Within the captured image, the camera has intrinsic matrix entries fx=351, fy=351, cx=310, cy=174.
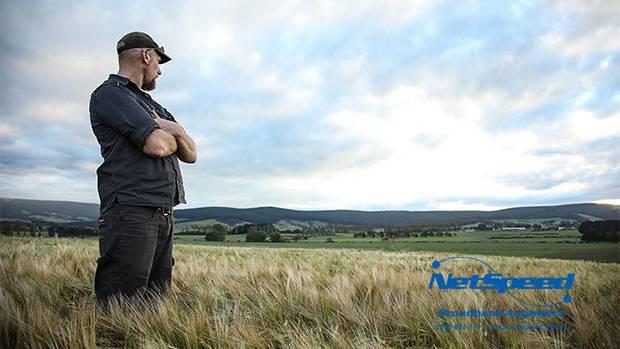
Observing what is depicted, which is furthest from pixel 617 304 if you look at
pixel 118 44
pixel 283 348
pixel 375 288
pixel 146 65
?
pixel 118 44

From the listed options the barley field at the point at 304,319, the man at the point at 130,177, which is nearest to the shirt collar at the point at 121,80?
the man at the point at 130,177

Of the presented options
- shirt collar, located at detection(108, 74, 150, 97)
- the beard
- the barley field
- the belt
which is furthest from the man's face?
the barley field

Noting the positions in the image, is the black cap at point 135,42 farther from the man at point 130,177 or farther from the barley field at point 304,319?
the barley field at point 304,319

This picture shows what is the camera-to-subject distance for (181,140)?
10.5ft

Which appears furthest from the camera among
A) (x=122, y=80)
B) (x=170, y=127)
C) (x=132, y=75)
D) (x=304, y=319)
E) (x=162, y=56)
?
(x=162, y=56)

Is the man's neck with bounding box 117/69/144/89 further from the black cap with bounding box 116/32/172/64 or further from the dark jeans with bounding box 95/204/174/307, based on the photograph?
the dark jeans with bounding box 95/204/174/307

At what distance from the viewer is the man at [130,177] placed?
114 inches

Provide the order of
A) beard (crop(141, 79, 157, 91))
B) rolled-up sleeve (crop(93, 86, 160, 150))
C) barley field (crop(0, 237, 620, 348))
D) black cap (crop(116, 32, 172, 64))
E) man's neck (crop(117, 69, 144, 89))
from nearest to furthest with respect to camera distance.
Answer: barley field (crop(0, 237, 620, 348)) → rolled-up sleeve (crop(93, 86, 160, 150)) → black cap (crop(116, 32, 172, 64)) → man's neck (crop(117, 69, 144, 89)) → beard (crop(141, 79, 157, 91))

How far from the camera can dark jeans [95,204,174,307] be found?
9.53 ft

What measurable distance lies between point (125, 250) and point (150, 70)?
174 cm

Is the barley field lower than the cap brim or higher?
lower

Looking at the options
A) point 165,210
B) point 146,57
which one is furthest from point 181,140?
point 146,57

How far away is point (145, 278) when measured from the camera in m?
3.02

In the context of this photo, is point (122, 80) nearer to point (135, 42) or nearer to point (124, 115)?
point (135, 42)
